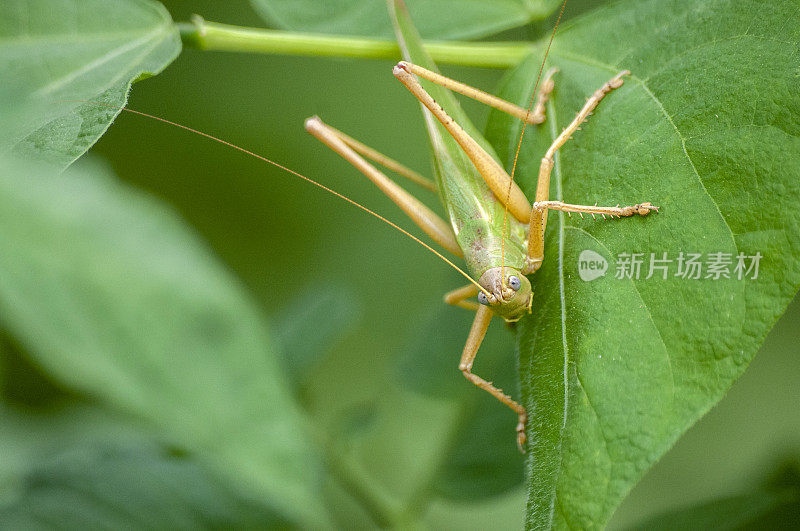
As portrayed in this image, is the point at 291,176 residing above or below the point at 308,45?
above

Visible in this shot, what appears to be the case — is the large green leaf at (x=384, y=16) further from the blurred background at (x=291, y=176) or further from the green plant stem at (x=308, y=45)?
the blurred background at (x=291, y=176)

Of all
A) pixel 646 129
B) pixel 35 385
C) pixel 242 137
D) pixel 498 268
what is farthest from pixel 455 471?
pixel 242 137

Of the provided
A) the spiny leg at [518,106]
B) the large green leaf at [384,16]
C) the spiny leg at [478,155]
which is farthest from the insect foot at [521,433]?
the large green leaf at [384,16]

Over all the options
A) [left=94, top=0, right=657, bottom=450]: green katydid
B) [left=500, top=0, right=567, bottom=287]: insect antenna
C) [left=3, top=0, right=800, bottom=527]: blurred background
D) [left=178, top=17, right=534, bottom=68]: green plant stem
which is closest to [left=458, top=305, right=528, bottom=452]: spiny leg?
[left=94, top=0, right=657, bottom=450]: green katydid

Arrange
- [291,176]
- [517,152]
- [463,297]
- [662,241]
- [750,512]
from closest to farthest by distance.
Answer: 1. [662,241]
2. [750,512]
3. [517,152]
4. [463,297]
5. [291,176]

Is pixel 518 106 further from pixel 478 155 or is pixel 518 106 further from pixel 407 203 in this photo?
pixel 407 203

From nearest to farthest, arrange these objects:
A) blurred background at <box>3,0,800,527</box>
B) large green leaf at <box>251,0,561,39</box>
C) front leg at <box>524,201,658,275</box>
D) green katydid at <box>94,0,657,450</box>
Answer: front leg at <box>524,201,658,275</box>
green katydid at <box>94,0,657,450</box>
large green leaf at <box>251,0,561,39</box>
blurred background at <box>3,0,800,527</box>

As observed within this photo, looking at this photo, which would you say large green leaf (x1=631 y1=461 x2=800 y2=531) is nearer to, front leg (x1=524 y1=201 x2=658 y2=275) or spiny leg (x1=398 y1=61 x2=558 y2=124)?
front leg (x1=524 y1=201 x2=658 y2=275)

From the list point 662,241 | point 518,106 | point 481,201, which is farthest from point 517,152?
point 662,241
